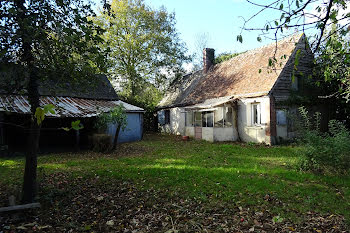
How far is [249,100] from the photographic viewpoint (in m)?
13.8

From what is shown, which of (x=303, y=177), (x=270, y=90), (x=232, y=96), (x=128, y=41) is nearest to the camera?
(x=303, y=177)

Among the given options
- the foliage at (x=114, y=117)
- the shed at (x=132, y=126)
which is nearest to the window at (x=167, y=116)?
the shed at (x=132, y=126)

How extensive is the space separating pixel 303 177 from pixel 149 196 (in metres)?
4.39

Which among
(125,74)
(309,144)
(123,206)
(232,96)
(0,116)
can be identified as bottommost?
(123,206)

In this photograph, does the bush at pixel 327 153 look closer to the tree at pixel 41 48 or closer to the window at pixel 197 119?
the tree at pixel 41 48

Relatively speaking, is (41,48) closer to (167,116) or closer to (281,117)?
(281,117)

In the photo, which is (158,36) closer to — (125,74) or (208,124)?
(125,74)

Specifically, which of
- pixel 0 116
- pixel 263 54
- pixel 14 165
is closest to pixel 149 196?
pixel 14 165

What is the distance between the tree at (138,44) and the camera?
20812mm

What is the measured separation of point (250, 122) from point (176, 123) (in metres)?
7.61

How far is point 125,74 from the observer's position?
21.8 metres

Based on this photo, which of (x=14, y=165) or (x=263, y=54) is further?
(x=263, y=54)

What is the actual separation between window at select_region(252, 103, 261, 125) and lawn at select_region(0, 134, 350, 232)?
656cm

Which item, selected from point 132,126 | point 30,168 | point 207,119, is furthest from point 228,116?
point 30,168
